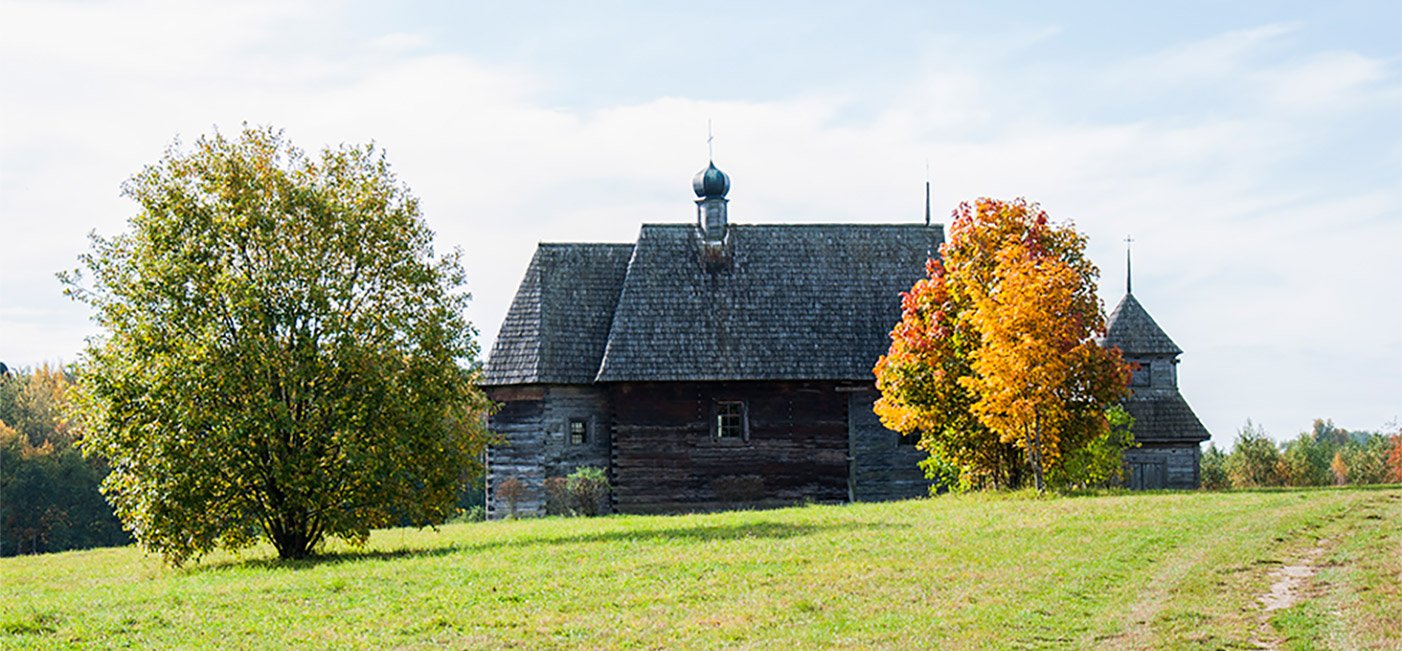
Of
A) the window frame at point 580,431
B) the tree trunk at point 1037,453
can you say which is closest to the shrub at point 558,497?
the window frame at point 580,431

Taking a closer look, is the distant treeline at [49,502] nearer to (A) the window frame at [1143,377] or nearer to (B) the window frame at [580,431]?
(B) the window frame at [580,431]

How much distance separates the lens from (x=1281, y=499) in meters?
27.3

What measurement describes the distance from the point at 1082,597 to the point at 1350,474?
44682 millimetres

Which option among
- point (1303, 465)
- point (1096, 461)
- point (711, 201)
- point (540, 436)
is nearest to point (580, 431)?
point (540, 436)

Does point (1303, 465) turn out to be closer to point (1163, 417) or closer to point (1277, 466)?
point (1277, 466)

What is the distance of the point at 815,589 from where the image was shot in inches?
659

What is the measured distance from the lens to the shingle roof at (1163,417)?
4203cm

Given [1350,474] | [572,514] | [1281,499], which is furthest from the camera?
[1350,474]

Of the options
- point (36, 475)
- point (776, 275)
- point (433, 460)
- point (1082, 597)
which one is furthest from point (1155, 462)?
point (36, 475)

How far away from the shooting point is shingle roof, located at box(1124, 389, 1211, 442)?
4203cm

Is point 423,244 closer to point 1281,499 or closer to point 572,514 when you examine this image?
point 572,514

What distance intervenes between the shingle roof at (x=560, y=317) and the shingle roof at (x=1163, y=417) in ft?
53.6

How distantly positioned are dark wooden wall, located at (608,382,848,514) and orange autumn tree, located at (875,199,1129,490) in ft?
13.6

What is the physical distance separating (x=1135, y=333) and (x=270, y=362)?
2833 centimetres
